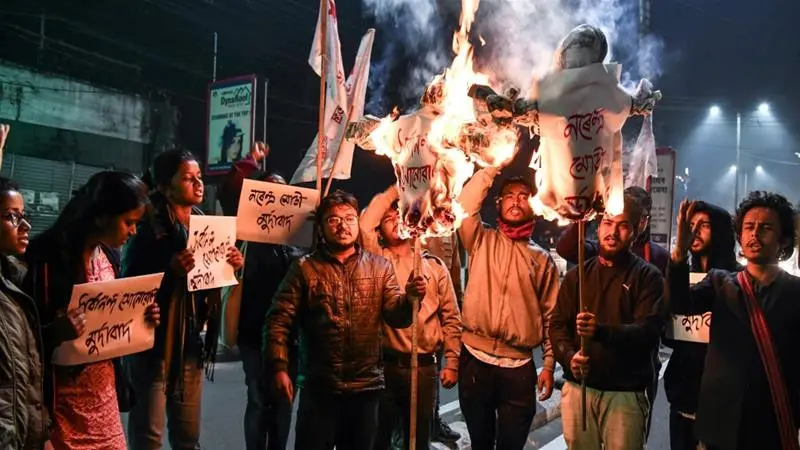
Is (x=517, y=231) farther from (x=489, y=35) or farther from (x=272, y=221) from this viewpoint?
(x=489, y=35)

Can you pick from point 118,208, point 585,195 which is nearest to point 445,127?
point 585,195

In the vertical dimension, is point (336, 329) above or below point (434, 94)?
below

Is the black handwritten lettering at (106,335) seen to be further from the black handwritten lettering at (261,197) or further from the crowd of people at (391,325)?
the black handwritten lettering at (261,197)

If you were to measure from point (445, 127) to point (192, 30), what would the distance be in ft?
48.7

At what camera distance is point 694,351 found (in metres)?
4.57

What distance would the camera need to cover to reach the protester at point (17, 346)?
2.56 m

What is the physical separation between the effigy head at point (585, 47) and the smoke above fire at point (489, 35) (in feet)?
10.1

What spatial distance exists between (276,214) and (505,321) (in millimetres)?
1960

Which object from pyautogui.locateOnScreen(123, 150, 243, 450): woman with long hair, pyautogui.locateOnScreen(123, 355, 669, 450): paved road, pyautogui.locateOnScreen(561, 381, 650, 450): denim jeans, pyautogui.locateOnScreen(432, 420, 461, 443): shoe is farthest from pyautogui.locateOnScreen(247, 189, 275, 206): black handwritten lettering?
pyautogui.locateOnScreen(432, 420, 461, 443): shoe

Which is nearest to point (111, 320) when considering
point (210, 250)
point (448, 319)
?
point (210, 250)

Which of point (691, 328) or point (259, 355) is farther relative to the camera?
point (259, 355)

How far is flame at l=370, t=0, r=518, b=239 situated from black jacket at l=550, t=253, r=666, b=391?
3.62 ft

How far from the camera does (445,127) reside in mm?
3922

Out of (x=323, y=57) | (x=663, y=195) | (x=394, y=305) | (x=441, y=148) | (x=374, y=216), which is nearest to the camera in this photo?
(x=441, y=148)
